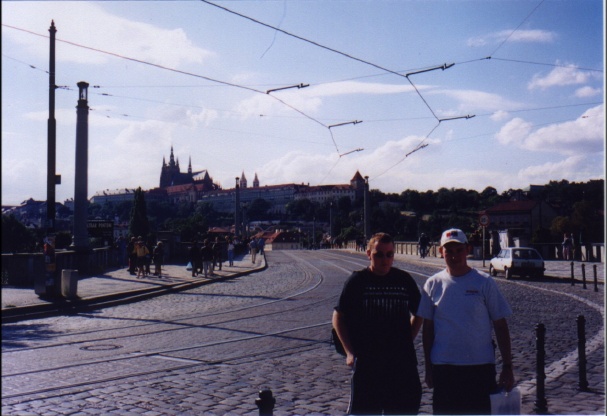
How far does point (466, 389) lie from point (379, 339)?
69 cm

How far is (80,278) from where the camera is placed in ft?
76.5

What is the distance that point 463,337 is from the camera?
13.7ft

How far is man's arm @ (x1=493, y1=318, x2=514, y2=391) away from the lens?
425 centimetres

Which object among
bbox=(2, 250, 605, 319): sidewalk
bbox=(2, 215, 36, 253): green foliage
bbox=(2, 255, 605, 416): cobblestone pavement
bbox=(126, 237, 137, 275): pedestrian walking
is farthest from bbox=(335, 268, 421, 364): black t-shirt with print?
bbox=(126, 237, 137, 275): pedestrian walking

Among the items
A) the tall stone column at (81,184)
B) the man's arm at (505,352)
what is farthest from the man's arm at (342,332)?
the tall stone column at (81,184)

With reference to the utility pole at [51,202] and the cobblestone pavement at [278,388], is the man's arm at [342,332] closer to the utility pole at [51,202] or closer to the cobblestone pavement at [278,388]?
the cobblestone pavement at [278,388]

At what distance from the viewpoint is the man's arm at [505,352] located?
425cm

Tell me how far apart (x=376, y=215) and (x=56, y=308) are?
104 m

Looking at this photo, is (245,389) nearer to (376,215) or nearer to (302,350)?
(302,350)

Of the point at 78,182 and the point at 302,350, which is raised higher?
the point at 78,182

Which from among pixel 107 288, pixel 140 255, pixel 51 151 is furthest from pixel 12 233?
pixel 140 255

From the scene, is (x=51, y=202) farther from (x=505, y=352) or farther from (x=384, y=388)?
(x=505, y=352)

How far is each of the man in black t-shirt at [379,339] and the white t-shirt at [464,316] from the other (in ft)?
0.70

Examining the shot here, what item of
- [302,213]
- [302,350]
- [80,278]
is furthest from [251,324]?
[302,213]
